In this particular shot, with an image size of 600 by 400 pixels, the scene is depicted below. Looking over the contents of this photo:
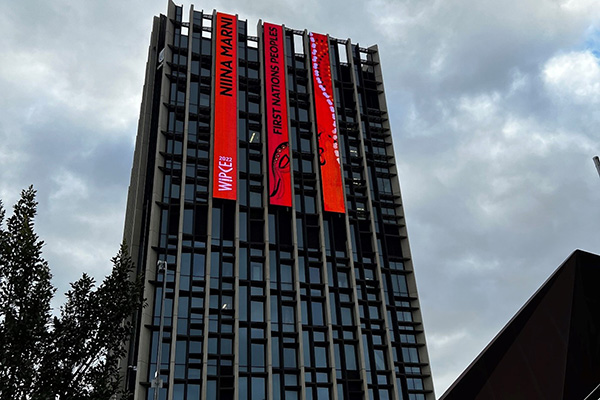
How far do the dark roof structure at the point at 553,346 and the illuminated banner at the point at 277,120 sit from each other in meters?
43.3

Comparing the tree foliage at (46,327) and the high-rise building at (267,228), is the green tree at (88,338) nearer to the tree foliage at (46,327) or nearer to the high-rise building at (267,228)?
the tree foliage at (46,327)

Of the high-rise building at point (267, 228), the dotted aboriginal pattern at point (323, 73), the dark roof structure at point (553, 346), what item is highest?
the dotted aboriginal pattern at point (323, 73)

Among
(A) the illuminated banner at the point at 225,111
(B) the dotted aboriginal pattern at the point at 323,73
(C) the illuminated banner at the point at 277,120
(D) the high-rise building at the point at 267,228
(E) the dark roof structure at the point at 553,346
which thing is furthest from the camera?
(B) the dotted aboriginal pattern at the point at 323,73

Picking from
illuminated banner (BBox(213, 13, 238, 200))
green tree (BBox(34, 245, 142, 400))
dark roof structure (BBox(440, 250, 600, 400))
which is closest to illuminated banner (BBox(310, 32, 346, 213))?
illuminated banner (BBox(213, 13, 238, 200))

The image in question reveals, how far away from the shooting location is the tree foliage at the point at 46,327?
598 inches

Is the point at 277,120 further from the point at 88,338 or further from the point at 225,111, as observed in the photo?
the point at 88,338

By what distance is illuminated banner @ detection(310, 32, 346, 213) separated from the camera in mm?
57594

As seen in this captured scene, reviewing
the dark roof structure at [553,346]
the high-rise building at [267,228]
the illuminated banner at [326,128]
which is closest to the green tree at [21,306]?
the dark roof structure at [553,346]

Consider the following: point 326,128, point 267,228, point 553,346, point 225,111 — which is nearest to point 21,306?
point 553,346

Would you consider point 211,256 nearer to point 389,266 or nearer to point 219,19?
point 389,266

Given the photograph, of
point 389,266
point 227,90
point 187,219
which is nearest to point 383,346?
point 389,266

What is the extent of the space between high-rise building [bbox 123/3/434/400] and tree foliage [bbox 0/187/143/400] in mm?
26918

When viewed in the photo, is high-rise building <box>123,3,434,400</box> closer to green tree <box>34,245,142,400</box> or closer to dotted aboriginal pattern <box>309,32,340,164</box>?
dotted aboriginal pattern <box>309,32,340,164</box>

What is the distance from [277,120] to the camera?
59.8m
